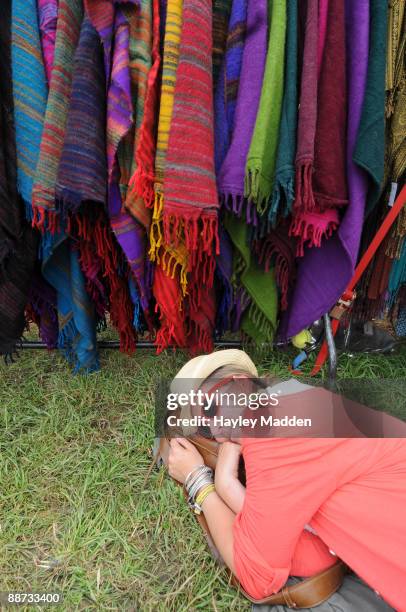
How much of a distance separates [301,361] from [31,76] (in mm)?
1131

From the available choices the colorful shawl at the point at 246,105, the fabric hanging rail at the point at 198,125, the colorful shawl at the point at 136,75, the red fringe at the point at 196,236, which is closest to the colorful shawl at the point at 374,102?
the fabric hanging rail at the point at 198,125

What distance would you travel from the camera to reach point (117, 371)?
5.08ft

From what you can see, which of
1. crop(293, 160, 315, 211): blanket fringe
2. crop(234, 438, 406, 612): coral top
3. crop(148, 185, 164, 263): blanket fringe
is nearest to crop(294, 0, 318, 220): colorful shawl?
crop(293, 160, 315, 211): blanket fringe

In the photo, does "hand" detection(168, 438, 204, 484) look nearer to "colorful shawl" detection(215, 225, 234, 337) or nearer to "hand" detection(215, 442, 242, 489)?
"hand" detection(215, 442, 242, 489)

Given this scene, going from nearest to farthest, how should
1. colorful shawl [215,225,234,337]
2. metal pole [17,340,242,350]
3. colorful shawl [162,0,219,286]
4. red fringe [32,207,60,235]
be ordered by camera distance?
1. colorful shawl [162,0,219,286]
2. red fringe [32,207,60,235]
3. colorful shawl [215,225,234,337]
4. metal pole [17,340,242,350]

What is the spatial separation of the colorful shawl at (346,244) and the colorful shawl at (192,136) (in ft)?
1.06

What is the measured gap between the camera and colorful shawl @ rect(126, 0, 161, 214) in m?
0.92

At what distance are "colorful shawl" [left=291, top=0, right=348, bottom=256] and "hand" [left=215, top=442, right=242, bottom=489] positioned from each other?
569 millimetres

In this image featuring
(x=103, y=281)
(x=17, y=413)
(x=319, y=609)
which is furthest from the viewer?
(x=17, y=413)

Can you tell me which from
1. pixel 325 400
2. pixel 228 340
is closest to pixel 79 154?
pixel 325 400

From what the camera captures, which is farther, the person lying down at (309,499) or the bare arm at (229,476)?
the bare arm at (229,476)

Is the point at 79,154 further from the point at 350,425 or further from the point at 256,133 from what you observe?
the point at 350,425

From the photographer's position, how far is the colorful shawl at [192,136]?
876mm

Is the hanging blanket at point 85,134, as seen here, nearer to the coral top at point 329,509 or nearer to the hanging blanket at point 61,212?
the hanging blanket at point 61,212
